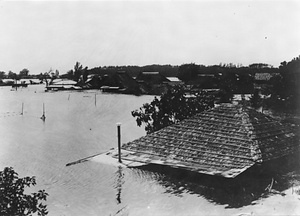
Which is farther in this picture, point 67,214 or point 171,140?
point 171,140

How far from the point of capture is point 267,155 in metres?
11.7

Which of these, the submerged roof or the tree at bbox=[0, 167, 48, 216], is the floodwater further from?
the tree at bbox=[0, 167, 48, 216]

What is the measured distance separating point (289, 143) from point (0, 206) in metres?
10.4

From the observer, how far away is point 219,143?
12.6m

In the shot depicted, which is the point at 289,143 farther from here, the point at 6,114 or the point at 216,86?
the point at 216,86

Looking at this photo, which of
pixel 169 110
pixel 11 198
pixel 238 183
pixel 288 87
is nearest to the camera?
pixel 11 198

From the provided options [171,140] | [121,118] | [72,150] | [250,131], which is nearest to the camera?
[250,131]

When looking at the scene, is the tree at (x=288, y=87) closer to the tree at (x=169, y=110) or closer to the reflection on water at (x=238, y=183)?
the tree at (x=169, y=110)

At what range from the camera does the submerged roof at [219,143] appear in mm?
11609

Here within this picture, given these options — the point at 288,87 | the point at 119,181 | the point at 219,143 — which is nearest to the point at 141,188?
the point at 119,181

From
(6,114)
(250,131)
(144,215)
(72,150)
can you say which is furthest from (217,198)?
(6,114)

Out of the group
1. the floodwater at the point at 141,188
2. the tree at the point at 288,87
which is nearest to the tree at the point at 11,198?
the floodwater at the point at 141,188

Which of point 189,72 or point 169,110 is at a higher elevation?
point 189,72

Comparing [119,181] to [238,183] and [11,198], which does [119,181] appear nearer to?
[238,183]
